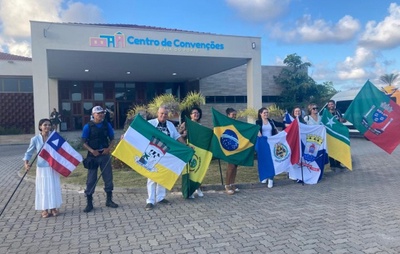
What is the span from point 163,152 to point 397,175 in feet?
21.1

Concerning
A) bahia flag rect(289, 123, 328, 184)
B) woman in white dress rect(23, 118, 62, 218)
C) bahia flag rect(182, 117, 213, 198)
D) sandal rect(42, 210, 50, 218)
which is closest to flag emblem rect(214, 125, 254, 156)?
bahia flag rect(182, 117, 213, 198)

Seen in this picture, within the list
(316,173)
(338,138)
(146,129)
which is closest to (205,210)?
(146,129)

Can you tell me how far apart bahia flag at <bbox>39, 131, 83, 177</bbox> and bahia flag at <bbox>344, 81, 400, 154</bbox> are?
670 cm

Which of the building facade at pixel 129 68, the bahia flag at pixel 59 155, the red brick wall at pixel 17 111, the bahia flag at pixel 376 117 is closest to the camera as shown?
the bahia flag at pixel 59 155

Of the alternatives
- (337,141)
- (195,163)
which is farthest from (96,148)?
(337,141)

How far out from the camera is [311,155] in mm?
8055

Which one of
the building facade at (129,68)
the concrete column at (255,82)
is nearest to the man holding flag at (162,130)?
the building facade at (129,68)

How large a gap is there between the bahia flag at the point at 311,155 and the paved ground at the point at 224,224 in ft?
1.84

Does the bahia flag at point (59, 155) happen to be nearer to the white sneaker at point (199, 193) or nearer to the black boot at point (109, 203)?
the black boot at point (109, 203)

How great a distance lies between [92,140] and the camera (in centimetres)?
585

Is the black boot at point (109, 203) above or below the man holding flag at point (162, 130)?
below

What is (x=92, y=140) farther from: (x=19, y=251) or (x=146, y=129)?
(x=19, y=251)

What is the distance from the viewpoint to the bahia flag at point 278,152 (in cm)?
756

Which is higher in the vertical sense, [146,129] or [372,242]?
[146,129]
